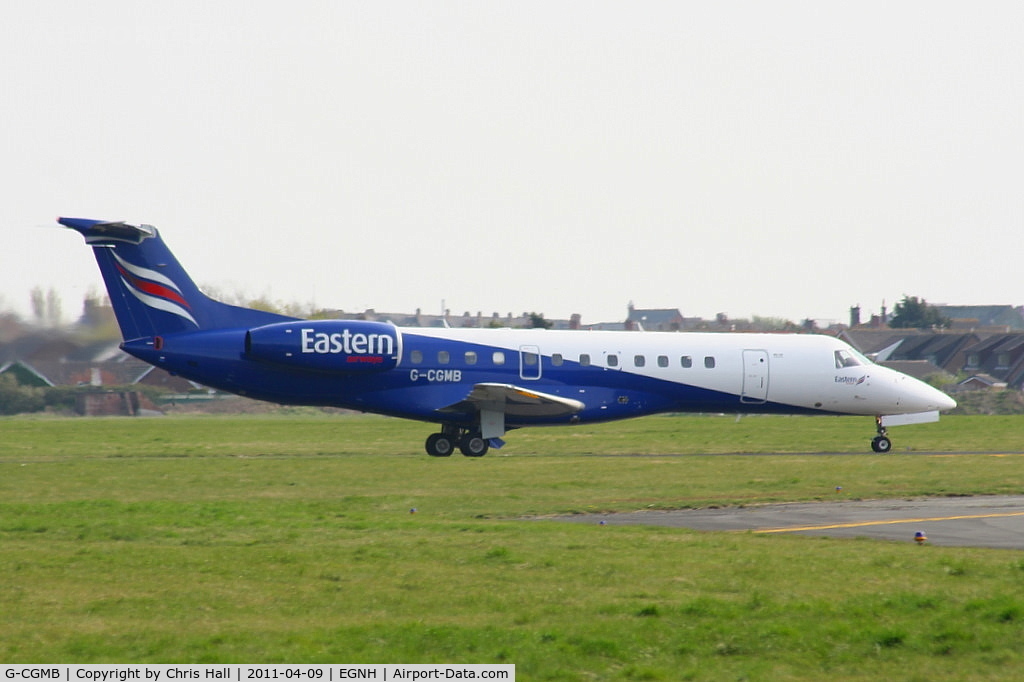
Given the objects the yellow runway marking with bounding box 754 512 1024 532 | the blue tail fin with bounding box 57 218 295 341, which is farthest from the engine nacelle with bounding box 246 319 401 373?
the yellow runway marking with bounding box 754 512 1024 532

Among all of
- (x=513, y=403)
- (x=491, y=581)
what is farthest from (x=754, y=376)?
(x=491, y=581)

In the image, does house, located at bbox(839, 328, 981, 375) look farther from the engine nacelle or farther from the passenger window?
the engine nacelle

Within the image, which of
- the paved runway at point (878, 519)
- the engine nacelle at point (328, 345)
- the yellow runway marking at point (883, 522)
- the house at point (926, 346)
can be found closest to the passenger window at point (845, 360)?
the engine nacelle at point (328, 345)

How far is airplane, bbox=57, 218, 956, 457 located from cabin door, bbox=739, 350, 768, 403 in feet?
0.10

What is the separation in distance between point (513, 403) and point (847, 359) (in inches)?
386

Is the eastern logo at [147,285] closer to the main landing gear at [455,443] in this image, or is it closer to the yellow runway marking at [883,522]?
the main landing gear at [455,443]

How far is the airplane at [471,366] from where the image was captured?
27750mm

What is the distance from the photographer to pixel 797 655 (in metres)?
8.76

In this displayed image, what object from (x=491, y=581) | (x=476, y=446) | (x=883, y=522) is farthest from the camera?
(x=476, y=446)

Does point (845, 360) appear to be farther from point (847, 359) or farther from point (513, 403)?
point (513, 403)

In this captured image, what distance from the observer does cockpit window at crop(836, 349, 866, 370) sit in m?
32.3

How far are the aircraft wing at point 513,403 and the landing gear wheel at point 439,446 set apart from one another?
3.73 feet

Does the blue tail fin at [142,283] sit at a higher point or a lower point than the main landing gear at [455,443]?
higher

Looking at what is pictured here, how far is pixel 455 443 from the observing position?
99.5 ft
